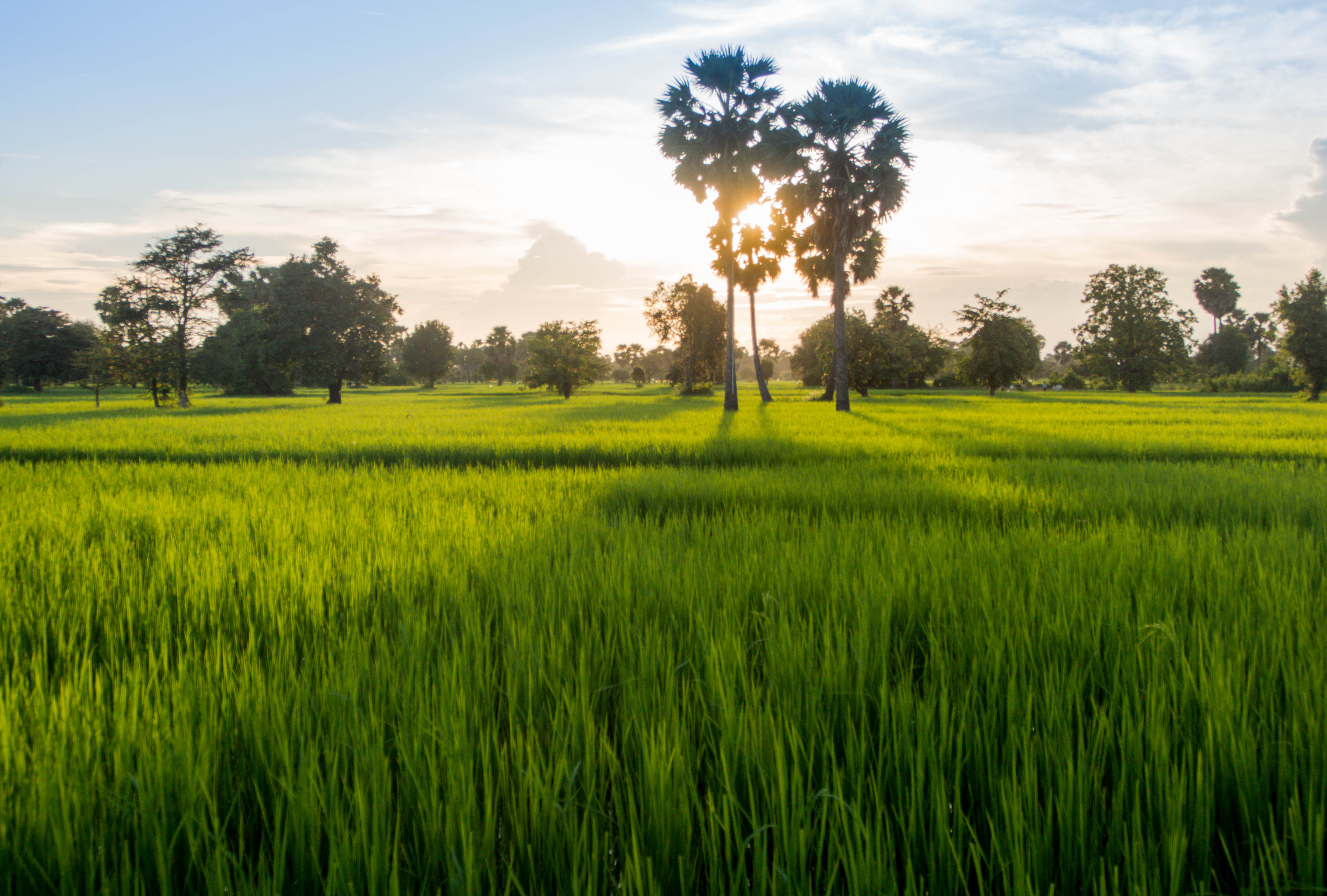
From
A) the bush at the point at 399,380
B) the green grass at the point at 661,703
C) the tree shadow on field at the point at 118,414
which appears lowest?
the green grass at the point at 661,703

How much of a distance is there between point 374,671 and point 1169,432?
1489 centimetres

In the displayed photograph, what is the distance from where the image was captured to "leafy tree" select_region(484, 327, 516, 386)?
107 meters

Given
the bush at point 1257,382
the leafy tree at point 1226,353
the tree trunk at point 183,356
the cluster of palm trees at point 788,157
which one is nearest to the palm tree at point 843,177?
the cluster of palm trees at point 788,157

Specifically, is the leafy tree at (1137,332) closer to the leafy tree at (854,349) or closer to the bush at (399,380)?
the leafy tree at (854,349)

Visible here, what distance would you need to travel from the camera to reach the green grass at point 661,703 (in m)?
1.17

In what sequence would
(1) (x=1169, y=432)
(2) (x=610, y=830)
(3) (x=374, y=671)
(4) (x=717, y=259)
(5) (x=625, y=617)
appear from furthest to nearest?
(4) (x=717, y=259) < (1) (x=1169, y=432) < (5) (x=625, y=617) < (3) (x=374, y=671) < (2) (x=610, y=830)

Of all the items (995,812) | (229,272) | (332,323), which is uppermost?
(229,272)

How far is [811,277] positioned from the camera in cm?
3006

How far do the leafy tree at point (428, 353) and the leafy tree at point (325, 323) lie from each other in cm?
5225

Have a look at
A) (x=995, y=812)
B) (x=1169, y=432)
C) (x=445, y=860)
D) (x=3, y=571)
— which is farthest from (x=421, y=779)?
(x=1169, y=432)

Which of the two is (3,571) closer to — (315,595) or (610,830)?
(315,595)

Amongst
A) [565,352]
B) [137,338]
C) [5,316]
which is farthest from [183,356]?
[5,316]

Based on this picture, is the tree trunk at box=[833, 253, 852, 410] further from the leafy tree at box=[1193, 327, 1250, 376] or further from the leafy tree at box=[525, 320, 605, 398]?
the leafy tree at box=[1193, 327, 1250, 376]

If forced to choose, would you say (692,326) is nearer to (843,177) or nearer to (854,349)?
(854,349)
